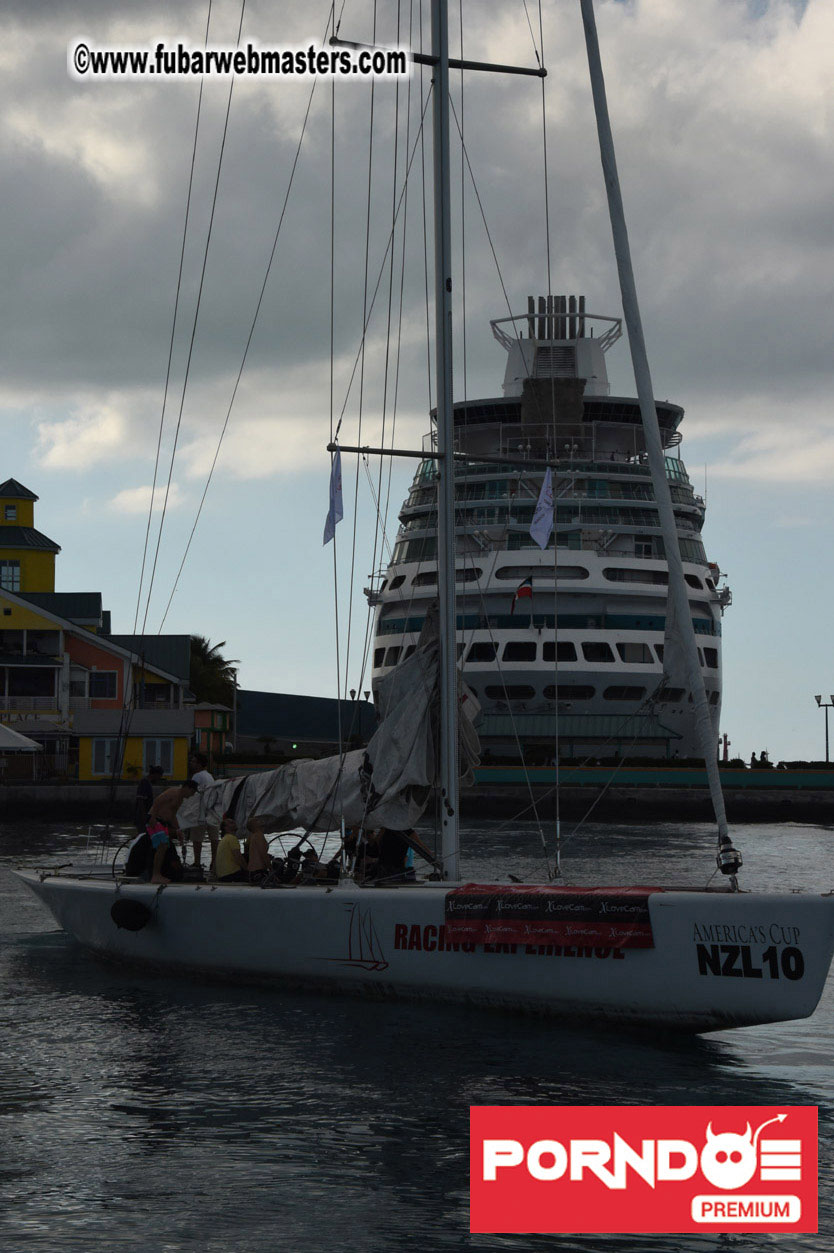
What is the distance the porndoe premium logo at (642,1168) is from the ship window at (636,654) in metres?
55.7

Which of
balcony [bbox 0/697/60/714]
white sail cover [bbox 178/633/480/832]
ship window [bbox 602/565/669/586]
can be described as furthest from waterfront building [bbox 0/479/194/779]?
white sail cover [bbox 178/633/480/832]

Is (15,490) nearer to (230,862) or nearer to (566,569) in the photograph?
(566,569)

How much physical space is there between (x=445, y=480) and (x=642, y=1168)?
8.62 m

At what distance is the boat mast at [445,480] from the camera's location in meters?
16.3

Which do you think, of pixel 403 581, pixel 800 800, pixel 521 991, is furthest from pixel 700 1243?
pixel 403 581

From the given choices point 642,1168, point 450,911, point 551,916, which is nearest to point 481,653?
point 450,911

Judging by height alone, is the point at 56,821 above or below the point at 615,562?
below

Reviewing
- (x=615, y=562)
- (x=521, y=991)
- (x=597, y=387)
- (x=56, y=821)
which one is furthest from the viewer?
(x=597, y=387)

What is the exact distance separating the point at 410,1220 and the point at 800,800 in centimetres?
5663

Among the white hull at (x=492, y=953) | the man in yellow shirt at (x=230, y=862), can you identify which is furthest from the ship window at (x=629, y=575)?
the man in yellow shirt at (x=230, y=862)

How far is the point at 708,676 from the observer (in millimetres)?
72438

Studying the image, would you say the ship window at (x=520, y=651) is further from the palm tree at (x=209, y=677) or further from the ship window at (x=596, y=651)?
the palm tree at (x=209, y=677)

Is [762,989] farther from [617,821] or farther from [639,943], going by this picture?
[617,821]

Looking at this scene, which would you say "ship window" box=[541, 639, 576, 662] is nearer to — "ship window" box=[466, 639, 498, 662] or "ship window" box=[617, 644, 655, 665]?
"ship window" box=[617, 644, 655, 665]
